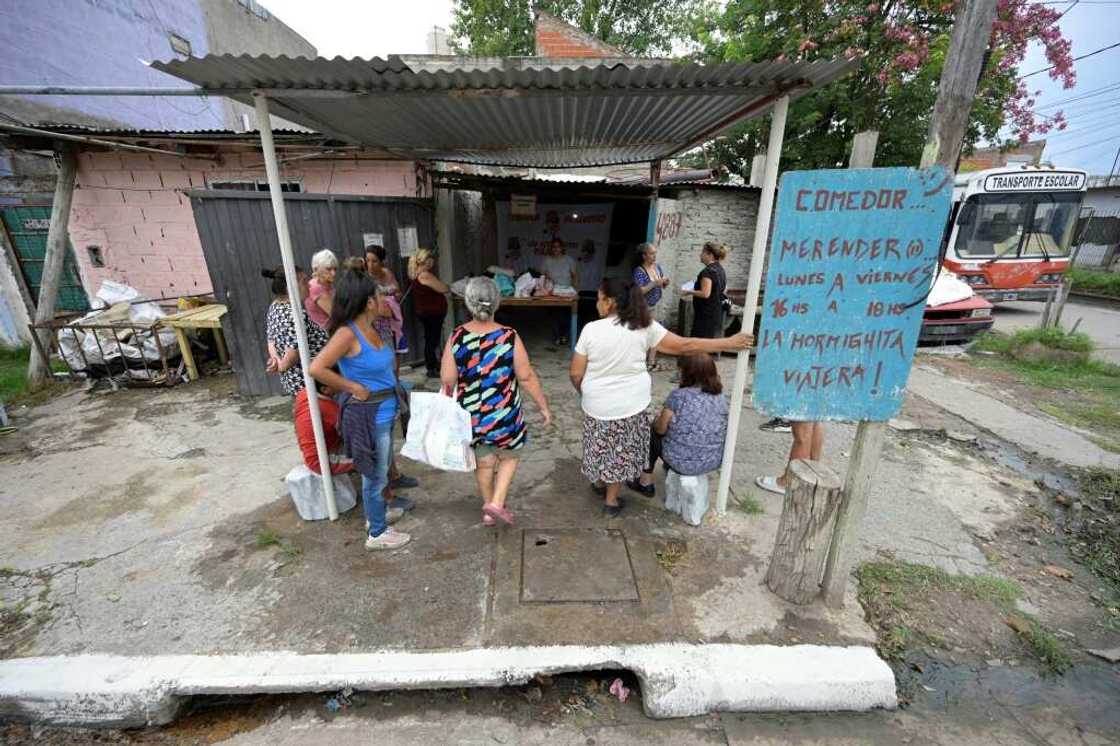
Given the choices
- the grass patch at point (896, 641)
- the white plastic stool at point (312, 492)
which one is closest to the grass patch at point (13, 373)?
the white plastic stool at point (312, 492)

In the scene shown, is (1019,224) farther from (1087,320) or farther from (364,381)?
(364,381)

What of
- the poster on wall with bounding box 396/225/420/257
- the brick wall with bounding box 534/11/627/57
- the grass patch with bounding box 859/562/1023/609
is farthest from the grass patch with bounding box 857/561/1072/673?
the brick wall with bounding box 534/11/627/57

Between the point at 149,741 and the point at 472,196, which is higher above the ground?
the point at 472,196

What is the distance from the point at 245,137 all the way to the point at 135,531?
502 cm

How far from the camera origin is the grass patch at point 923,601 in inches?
95.1

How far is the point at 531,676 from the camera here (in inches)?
86.2

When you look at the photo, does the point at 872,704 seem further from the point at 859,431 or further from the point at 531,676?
the point at 531,676

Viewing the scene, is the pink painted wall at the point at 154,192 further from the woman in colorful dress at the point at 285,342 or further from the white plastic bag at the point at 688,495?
the white plastic bag at the point at 688,495

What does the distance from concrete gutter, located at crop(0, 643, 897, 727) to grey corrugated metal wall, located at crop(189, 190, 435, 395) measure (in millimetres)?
3804

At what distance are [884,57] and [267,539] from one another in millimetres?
12303

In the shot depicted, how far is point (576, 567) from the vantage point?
2859 mm

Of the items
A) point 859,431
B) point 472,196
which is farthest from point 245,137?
point 859,431

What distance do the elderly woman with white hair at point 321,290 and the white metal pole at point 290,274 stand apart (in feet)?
0.96

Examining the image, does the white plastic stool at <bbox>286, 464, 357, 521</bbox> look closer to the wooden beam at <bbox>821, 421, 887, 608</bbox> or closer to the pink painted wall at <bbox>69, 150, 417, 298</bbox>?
the wooden beam at <bbox>821, 421, 887, 608</bbox>
